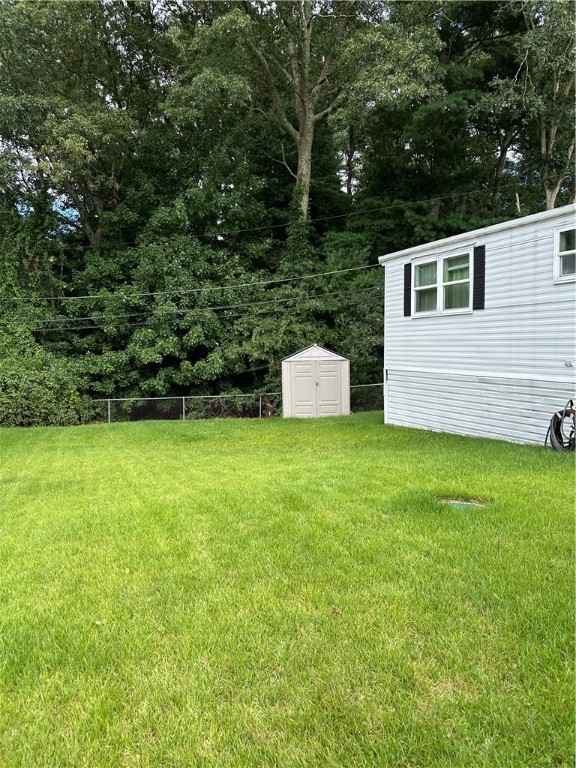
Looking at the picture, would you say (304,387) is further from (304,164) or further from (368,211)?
(304,164)

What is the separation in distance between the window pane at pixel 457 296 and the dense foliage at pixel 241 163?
643 cm

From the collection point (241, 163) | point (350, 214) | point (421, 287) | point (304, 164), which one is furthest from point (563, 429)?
point (241, 163)

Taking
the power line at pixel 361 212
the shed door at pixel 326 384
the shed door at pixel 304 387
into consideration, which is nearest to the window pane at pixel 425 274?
the shed door at pixel 326 384

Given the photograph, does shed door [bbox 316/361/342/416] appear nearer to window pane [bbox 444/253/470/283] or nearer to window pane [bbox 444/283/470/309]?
window pane [bbox 444/283/470/309]

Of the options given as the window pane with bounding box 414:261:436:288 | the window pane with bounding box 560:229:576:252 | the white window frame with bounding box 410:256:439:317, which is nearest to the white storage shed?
the white window frame with bounding box 410:256:439:317

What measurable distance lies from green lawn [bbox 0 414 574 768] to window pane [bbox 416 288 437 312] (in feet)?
18.7

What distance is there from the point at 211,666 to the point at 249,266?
56.7 feet

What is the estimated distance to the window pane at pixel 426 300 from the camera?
33.2 feet

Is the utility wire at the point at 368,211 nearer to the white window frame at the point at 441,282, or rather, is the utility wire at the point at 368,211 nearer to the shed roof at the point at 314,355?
the shed roof at the point at 314,355

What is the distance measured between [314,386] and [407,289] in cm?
445

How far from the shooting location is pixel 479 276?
349 inches

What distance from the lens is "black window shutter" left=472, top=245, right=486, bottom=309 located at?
28.8ft

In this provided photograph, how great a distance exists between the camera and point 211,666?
2.14 m

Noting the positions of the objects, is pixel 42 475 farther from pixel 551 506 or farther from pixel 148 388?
pixel 148 388
